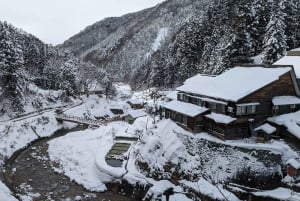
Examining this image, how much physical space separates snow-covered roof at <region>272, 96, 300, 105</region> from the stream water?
1556 cm

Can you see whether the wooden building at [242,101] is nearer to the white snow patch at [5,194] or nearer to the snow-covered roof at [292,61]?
the snow-covered roof at [292,61]

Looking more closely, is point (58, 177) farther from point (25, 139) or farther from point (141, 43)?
point (141, 43)

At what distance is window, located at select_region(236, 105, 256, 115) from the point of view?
83.6 feet

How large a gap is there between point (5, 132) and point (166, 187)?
22.5 meters

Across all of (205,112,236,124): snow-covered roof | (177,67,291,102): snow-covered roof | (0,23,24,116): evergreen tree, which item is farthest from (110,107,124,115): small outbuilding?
(205,112,236,124): snow-covered roof

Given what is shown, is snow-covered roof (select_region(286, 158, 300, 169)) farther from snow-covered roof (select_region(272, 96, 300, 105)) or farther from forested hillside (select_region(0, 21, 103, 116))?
forested hillside (select_region(0, 21, 103, 116))

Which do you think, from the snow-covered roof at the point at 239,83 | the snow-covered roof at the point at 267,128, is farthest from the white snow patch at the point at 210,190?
the snow-covered roof at the point at 239,83

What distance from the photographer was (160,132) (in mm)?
28844

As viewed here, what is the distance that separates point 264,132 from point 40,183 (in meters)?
20.2

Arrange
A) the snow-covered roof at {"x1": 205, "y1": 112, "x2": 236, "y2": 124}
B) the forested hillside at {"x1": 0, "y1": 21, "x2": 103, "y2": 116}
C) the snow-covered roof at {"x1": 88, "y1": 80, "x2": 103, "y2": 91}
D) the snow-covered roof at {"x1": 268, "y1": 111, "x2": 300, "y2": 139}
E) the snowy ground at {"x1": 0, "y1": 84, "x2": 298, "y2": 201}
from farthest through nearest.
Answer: the snow-covered roof at {"x1": 88, "y1": 80, "x2": 103, "y2": 91} → the forested hillside at {"x1": 0, "y1": 21, "x2": 103, "y2": 116} → the snow-covered roof at {"x1": 205, "y1": 112, "x2": 236, "y2": 124} → the snow-covered roof at {"x1": 268, "y1": 111, "x2": 300, "y2": 139} → the snowy ground at {"x1": 0, "y1": 84, "x2": 298, "y2": 201}

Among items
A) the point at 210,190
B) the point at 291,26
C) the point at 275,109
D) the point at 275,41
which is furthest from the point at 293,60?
the point at 210,190

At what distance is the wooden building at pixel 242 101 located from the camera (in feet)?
83.7

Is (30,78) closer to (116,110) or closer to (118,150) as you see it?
(116,110)

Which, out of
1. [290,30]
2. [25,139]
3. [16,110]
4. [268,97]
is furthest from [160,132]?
[290,30]
